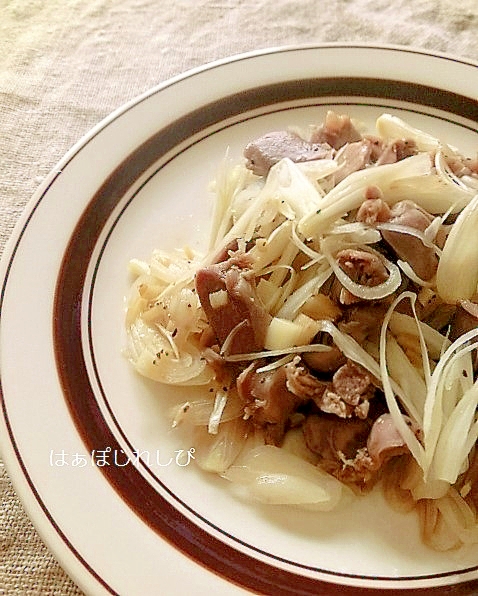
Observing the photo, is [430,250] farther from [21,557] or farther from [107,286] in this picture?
[21,557]

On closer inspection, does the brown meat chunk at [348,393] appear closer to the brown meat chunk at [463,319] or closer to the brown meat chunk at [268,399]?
the brown meat chunk at [268,399]

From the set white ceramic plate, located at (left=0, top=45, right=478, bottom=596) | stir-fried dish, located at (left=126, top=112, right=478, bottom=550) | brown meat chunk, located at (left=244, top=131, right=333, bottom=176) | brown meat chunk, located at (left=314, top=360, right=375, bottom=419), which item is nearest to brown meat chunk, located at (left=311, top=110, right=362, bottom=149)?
brown meat chunk, located at (left=244, top=131, right=333, bottom=176)

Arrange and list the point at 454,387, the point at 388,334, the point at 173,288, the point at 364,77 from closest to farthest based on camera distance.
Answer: the point at 454,387, the point at 388,334, the point at 173,288, the point at 364,77

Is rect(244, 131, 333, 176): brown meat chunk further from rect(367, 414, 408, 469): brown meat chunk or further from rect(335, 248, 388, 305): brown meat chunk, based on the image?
rect(367, 414, 408, 469): brown meat chunk

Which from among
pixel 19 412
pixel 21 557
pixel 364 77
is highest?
pixel 364 77

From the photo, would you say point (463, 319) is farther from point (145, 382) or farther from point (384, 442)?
point (145, 382)

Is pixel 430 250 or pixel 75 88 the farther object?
pixel 75 88

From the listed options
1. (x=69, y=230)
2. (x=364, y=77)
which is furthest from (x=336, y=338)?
(x=364, y=77)
